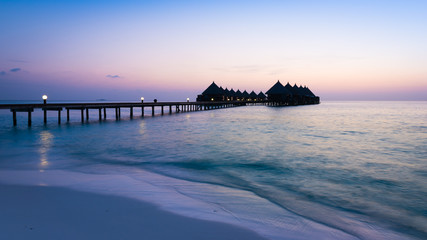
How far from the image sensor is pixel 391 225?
4199 mm

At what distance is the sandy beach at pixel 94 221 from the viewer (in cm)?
327

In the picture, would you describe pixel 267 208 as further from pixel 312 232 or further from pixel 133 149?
pixel 133 149

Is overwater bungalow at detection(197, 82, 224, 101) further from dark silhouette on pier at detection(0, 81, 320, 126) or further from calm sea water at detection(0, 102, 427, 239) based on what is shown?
calm sea water at detection(0, 102, 427, 239)

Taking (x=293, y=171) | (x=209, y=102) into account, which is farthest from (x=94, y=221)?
(x=209, y=102)

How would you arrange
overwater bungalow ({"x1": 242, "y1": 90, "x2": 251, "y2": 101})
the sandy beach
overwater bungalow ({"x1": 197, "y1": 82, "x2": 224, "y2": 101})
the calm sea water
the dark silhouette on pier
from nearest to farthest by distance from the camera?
the sandy beach, the calm sea water, the dark silhouette on pier, overwater bungalow ({"x1": 197, "y1": 82, "x2": 224, "y2": 101}), overwater bungalow ({"x1": 242, "y1": 90, "x2": 251, "y2": 101})

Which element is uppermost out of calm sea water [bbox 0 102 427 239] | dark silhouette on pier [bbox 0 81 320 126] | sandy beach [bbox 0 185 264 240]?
dark silhouette on pier [bbox 0 81 320 126]

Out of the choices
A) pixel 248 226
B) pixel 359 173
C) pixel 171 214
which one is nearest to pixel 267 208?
pixel 248 226

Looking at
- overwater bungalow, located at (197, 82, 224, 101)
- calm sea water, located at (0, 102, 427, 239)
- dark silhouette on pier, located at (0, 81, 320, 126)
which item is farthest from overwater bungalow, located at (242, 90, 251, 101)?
calm sea water, located at (0, 102, 427, 239)

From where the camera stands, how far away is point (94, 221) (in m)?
3.67

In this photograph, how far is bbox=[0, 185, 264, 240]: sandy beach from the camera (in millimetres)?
3267

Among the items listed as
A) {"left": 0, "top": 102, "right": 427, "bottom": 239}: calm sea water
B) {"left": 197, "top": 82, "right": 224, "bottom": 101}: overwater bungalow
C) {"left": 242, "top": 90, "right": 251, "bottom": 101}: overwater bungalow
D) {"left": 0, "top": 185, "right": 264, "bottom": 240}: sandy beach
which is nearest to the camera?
{"left": 0, "top": 185, "right": 264, "bottom": 240}: sandy beach

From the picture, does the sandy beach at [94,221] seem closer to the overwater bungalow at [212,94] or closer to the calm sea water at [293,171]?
the calm sea water at [293,171]

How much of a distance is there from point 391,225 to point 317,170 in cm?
402

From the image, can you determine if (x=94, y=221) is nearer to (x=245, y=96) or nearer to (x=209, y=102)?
(x=209, y=102)
